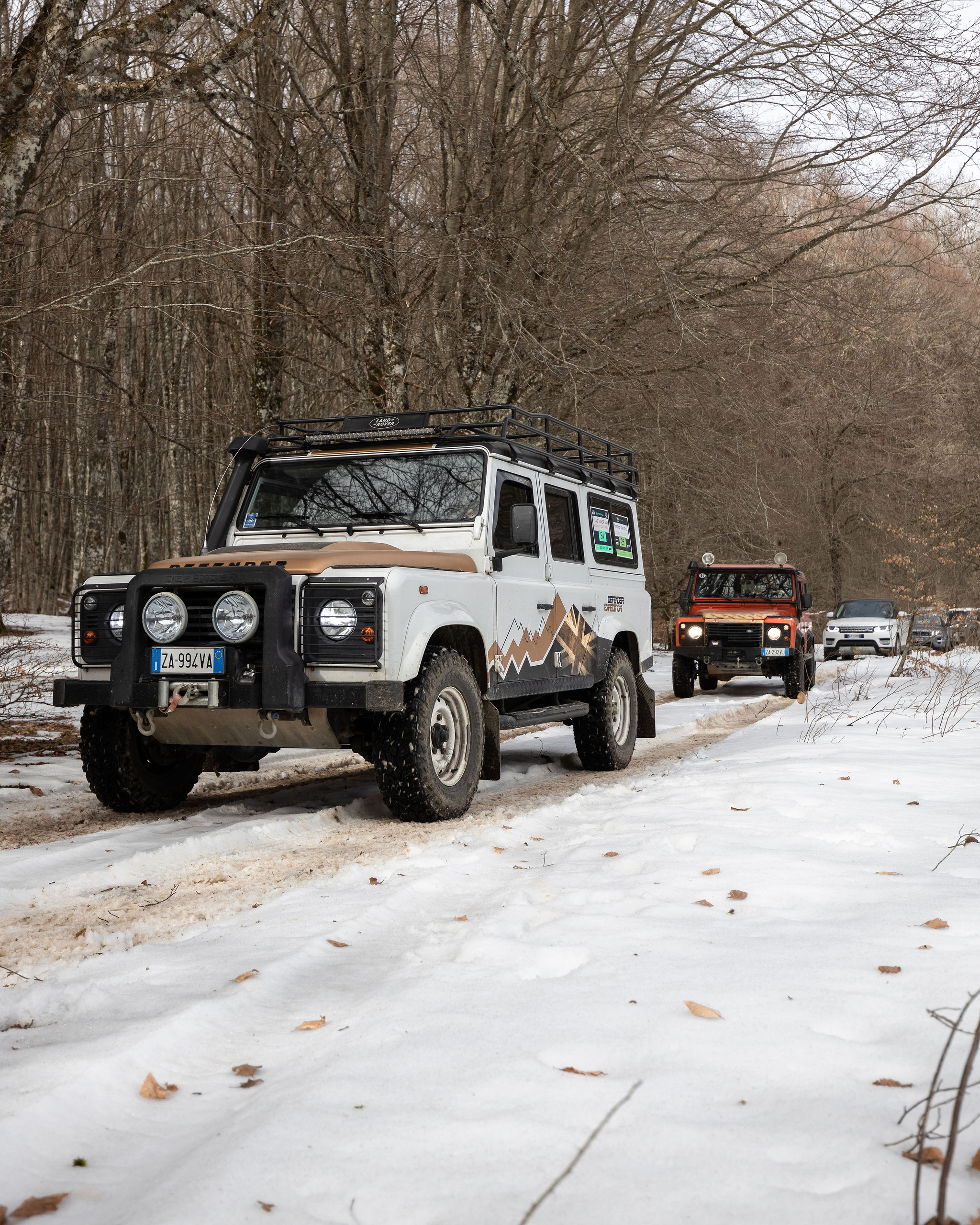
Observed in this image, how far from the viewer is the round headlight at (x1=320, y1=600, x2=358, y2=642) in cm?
577

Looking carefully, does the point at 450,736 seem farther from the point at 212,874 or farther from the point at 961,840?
the point at 961,840

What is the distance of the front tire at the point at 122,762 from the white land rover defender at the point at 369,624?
10 millimetres

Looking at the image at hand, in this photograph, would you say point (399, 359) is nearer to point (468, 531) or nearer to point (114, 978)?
point (468, 531)

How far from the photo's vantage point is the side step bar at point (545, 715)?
7172mm

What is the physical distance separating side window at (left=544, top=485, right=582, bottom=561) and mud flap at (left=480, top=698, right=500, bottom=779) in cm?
163

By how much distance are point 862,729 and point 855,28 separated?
724cm

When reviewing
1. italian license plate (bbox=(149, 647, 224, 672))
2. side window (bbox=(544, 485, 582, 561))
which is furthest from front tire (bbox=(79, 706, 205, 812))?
side window (bbox=(544, 485, 582, 561))

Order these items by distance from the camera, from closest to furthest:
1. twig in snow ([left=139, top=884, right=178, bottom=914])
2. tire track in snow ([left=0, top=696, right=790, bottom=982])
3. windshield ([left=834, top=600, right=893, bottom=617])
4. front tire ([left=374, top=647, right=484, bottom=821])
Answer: tire track in snow ([left=0, top=696, right=790, bottom=982])
twig in snow ([left=139, top=884, right=178, bottom=914])
front tire ([left=374, top=647, right=484, bottom=821])
windshield ([left=834, top=600, right=893, bottom=617])

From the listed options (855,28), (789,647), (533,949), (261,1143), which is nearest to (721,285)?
(855,28)

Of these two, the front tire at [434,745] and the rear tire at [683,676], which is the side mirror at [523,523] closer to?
the front tire at [434,745]

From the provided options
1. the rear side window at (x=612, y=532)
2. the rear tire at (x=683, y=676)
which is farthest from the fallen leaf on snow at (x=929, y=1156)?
the rear tire at (x=683, y=676)

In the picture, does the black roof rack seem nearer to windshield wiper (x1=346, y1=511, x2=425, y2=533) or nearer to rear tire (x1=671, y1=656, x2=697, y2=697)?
windshield wiper (x1=346, y1=511, x2=425, y2=533)

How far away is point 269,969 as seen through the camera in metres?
3.56

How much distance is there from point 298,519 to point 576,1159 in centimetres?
556
